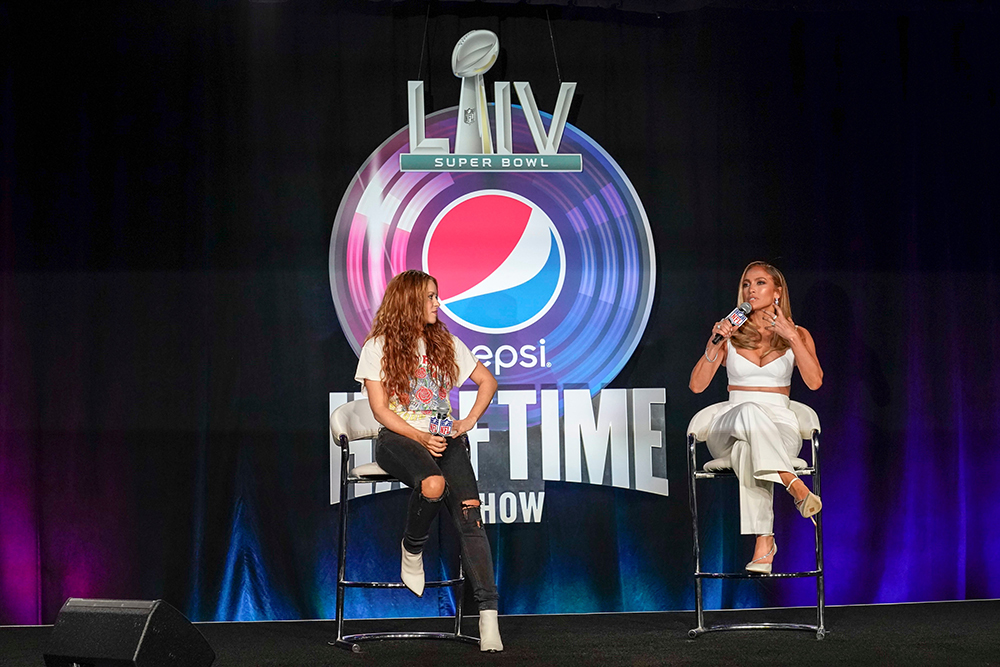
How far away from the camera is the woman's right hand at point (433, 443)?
313 centimetres

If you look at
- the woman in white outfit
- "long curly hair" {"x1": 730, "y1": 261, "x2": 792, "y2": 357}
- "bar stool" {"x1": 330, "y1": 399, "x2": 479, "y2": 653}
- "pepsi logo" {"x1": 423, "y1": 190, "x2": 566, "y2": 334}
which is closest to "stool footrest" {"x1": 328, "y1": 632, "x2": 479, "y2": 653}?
"bar stool" {"x1": 330, "y1": 399, "x2": 479, "y2": 653}

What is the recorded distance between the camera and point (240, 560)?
3.84m

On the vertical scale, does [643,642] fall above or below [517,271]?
below

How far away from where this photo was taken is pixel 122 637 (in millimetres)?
2043

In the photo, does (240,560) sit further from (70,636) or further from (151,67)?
(151,67)

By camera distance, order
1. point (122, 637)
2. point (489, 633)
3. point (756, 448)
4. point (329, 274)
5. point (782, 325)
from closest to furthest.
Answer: point (122, 637) < point (489, 633) < point (756, 448) < point (782, 325) < point (329, 274)

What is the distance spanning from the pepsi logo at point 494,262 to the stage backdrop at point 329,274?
0.42 metres

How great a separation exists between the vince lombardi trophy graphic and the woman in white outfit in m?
1.23

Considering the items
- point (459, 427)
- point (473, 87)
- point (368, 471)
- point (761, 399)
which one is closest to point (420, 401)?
point (459, 427)

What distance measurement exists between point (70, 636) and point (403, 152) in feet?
7.94

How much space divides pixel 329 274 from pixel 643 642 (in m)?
1.86

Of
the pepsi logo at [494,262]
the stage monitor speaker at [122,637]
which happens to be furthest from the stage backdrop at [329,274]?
the stage monitor speaker at [122,637]

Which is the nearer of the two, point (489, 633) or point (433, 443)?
point (489, 633)

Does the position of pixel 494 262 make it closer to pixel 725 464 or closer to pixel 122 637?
pixel 725 464
